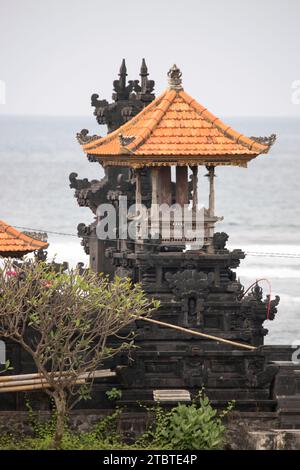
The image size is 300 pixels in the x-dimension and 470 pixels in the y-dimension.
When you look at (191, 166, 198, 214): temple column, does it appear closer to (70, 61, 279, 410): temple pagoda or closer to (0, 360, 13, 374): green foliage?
(70, 61, 279, 410): temple pagoda

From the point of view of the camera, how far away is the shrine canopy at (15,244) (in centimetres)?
6169

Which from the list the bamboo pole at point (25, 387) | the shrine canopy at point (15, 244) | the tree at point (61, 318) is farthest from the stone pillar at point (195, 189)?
the bamboo pole at point (25, 387)

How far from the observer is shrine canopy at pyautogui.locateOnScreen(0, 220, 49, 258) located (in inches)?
2429

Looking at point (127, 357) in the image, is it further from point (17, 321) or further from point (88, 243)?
point (88, 243)

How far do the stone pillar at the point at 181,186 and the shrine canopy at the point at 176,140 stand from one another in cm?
129

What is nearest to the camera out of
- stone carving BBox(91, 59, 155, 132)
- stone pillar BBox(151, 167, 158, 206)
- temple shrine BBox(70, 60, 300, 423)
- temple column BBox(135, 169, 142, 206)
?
temple shrine BBox(70, 60, 300, 423)

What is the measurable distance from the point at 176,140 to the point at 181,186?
1.72 metres

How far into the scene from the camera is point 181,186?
203 ft

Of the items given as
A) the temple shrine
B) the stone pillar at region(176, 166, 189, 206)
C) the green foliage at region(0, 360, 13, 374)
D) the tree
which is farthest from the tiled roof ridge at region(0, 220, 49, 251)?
the green foliage at region(0, 360, 13, 374)

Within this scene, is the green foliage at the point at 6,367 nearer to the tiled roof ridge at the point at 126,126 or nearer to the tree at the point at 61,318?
the tree at the point at 61,318

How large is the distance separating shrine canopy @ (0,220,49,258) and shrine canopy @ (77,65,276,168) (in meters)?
3.44

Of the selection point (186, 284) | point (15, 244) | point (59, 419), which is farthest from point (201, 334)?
point (15, 244)

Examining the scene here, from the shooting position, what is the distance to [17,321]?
5447 centimetres
